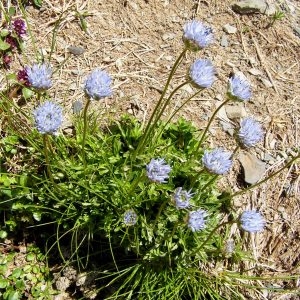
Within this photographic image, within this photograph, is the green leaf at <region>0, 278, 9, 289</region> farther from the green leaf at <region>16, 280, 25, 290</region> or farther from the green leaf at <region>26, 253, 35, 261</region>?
the green leaf at <region>26, 253, 35, 261</region>

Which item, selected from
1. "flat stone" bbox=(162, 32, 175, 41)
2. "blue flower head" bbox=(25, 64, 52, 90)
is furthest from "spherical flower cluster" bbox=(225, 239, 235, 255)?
"flat stone" bbox=(162, 32, 175, 41)

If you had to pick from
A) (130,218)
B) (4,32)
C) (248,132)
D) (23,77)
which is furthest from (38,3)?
(248,132)

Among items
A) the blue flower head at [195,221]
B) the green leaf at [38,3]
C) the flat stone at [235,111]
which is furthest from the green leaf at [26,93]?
the blue flower head at [195,221]

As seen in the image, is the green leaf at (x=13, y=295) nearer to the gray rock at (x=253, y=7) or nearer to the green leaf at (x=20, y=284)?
the green leaf at (x=20, y=284)

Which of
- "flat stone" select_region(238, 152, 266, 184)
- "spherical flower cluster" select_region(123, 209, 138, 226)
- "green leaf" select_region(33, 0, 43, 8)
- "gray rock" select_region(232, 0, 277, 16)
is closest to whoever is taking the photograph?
"spherical flower cluster" select_region(123, 209, 138, 226)

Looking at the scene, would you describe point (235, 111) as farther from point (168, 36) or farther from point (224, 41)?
point (168, 36)
